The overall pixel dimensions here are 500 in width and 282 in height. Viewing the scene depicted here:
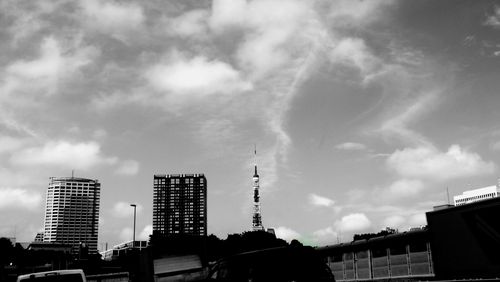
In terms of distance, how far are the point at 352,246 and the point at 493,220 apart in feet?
84.0

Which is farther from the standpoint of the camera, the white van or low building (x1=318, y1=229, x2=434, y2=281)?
low building (x1=318, y1=229, x2=434, y2=281)

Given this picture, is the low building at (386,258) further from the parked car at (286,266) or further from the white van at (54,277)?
the parked car at (286,266)

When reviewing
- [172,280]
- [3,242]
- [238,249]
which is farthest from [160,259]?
[3,242]

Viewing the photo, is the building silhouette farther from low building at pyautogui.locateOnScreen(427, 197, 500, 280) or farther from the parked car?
the parked car

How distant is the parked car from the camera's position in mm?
9141

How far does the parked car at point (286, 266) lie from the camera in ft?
30.0

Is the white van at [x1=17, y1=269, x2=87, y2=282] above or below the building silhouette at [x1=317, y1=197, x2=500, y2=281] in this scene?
below

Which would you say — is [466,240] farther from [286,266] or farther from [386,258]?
[386,258]

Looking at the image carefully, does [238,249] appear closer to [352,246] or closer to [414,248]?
[352,246]

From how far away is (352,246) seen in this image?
122 feet

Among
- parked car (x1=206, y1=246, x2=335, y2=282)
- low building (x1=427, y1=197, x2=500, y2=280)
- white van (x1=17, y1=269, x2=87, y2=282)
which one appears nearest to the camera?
parked car (x1=206, y1=246, x2=335, y2=282)

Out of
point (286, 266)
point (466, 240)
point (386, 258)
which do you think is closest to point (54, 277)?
point (286, 266)

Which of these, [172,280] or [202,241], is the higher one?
[202,241]

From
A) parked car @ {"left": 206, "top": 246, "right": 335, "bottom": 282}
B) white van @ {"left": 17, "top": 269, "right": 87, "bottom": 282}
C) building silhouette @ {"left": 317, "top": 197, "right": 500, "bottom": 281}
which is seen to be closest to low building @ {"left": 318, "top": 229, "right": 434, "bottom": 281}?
building silhouette @ {"left": 317, "top": 197, "right": 500, "bottom": 281}
